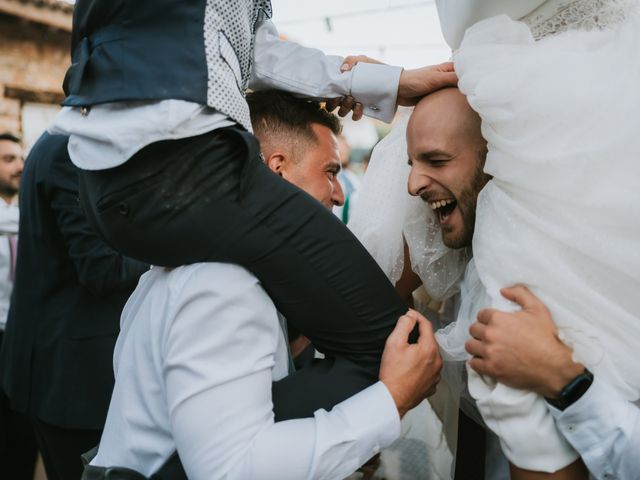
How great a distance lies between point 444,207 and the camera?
163cm

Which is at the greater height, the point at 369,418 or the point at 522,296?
the point at 522,296

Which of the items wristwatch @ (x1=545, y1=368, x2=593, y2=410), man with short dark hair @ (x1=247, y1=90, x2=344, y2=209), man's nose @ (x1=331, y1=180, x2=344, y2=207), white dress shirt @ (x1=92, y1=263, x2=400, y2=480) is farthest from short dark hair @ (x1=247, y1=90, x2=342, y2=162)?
wristwatch @ (x1=545, y1=368, x2=593, y2=410)

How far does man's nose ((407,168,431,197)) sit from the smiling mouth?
64 millimetres

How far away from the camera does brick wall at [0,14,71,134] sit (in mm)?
5656

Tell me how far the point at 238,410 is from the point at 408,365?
397mm

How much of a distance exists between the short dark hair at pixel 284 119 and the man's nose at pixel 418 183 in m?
0.47

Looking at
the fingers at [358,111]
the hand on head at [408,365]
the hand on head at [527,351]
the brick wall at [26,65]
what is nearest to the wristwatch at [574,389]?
the hand on head at [527,351]

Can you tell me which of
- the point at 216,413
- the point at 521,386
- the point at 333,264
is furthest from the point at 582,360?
the point at 216,413

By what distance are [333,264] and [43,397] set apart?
5.15 feet

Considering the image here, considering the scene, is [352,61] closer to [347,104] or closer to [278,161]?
[347,104]

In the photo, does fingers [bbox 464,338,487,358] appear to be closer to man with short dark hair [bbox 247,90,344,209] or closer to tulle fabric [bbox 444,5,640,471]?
tulle fabric [bbox 444,5,640,471]

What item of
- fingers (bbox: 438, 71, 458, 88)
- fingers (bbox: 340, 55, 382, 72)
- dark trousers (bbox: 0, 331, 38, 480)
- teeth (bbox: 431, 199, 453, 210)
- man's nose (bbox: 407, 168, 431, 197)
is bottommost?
dark trousers (bbox: 0, 331, 38, 480)

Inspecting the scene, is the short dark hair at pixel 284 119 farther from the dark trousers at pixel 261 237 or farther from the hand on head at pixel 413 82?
the dark trousers at pixel 261 237

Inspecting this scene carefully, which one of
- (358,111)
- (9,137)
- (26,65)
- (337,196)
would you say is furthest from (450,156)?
(26,65)
